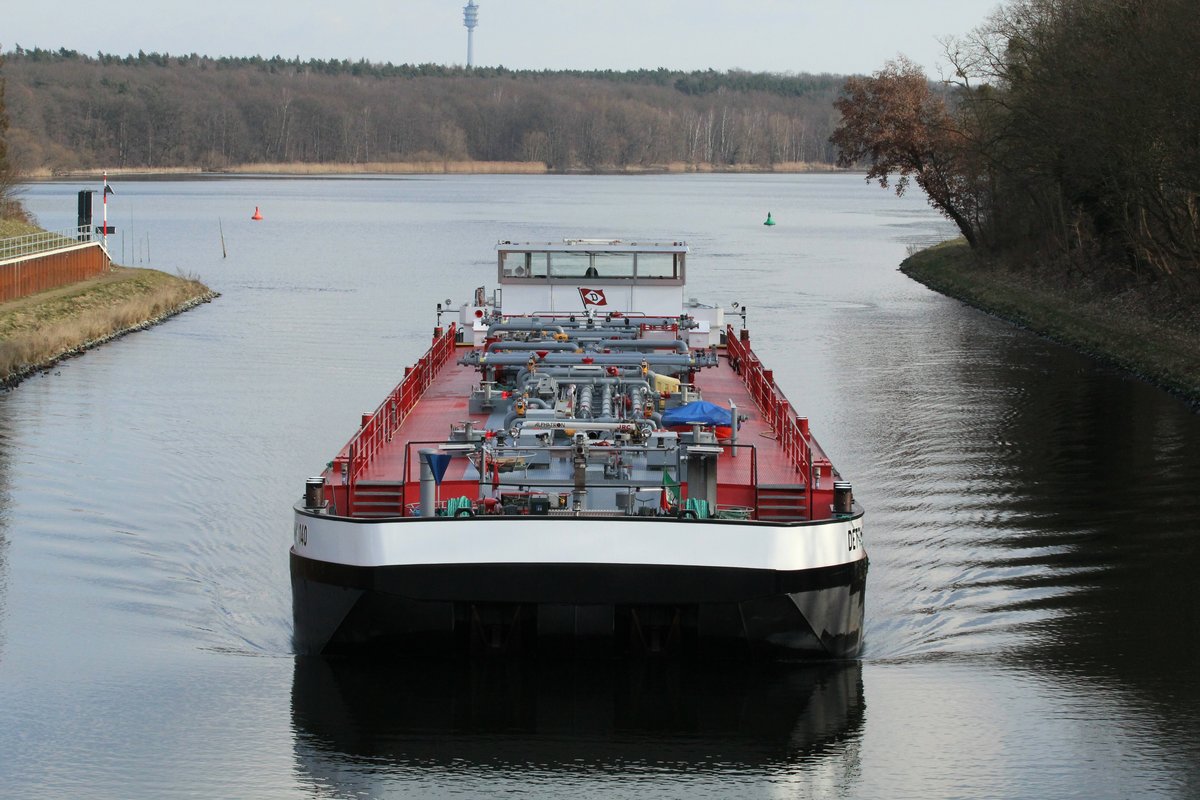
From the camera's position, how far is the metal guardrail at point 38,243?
165ft

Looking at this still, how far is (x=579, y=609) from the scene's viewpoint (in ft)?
52.3

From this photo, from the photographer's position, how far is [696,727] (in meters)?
15.7

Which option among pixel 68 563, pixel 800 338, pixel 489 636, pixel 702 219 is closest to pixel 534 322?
pixel 68 563

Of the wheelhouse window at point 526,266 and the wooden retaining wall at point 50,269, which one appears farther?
the wooden retaining wall at point 50,269

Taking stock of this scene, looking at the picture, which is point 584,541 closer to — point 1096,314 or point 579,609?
point 579,609

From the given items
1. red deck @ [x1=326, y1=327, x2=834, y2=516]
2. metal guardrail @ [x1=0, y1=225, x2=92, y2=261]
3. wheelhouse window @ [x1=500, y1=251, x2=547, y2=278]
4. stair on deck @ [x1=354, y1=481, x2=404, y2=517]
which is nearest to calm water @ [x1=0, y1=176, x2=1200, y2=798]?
stair on deck @ [x1=354, y1=481, x2=404, y2=517]

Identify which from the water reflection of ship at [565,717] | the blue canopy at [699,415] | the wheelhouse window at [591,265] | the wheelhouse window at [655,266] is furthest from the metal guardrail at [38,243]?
the water reflection of ship at [565,717]

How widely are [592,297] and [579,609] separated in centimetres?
1598

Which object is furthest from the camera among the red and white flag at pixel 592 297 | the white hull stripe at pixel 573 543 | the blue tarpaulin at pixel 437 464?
the red and white flag at pixel 592 297

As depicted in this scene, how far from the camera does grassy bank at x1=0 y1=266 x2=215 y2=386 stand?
1593 inches

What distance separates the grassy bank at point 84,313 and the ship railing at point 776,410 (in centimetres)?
1735

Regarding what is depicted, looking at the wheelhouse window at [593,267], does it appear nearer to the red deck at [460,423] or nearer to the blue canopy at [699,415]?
the red deck at [460,423]

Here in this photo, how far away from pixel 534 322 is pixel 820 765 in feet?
46.3

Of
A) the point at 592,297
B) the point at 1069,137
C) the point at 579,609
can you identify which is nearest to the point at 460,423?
the point at 579,609
